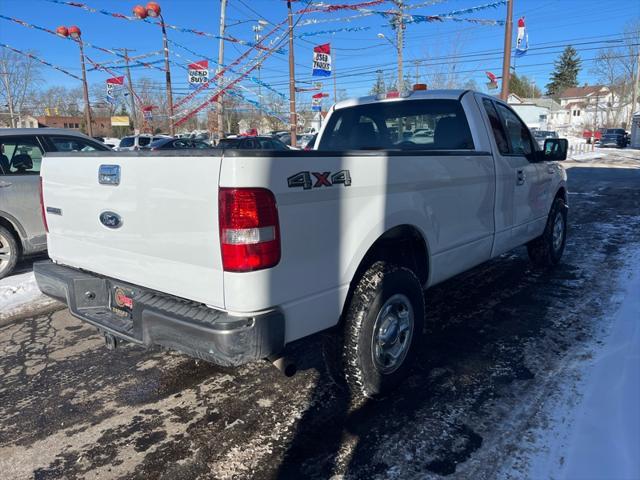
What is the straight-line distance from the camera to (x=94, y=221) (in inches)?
120

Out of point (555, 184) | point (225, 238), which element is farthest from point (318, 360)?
point (555, 184)

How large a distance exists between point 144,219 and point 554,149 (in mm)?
4496

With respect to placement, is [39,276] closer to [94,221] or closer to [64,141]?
[94,221]

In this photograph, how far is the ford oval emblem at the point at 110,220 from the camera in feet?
9.39

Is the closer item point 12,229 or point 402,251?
point 402,251

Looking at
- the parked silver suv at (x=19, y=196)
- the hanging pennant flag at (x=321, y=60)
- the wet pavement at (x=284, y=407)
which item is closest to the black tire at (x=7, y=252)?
the parked silver suv at (x=19, y=196)

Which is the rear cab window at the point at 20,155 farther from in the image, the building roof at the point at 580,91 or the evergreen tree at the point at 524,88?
the building roof at the point at 580,91

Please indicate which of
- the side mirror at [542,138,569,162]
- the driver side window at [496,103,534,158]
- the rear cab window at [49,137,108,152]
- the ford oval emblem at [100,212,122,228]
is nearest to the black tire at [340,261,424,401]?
the ford oval emblem at [100,212,122,228]

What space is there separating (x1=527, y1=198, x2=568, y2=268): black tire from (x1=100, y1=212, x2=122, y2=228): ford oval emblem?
485 cm

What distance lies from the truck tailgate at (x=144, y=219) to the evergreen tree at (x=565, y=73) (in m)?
106

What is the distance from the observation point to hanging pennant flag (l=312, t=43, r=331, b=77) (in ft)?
61.2

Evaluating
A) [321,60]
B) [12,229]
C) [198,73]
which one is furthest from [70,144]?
[198,73]

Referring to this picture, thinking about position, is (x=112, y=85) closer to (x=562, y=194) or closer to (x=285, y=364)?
(x=562, y=194)

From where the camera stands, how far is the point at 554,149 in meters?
5.34
